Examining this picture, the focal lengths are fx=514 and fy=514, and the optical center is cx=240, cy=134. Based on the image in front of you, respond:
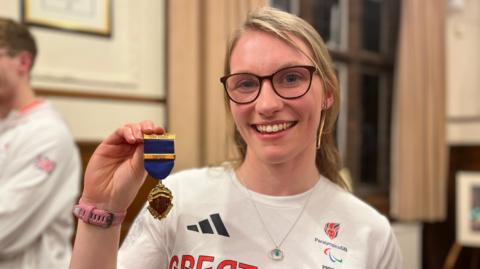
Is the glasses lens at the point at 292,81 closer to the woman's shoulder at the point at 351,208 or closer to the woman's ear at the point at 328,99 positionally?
the woman's ear at the point at 328,99

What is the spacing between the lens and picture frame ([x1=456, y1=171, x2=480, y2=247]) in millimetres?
4179

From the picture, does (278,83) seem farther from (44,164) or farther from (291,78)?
(44,164)

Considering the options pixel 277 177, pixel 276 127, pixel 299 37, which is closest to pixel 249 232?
pixel 277 177

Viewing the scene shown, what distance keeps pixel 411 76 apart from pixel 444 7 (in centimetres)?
76

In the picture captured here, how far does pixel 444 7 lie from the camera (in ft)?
15.6

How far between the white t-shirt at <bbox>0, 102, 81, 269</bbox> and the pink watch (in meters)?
0.99

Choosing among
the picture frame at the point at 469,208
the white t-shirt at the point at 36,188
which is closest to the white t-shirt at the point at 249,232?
the white t-shirt at the point at 36,188

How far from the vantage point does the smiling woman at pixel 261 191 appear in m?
1.09

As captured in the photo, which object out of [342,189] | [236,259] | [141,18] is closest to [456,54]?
[141,18]

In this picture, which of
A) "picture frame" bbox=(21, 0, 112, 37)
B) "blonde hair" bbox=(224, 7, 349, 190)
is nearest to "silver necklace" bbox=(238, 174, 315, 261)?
"blonde hair" bbox=(224, 7, 349, 190)

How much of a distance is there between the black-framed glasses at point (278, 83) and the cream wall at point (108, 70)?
1802 mm

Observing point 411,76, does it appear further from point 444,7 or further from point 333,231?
point 333,231

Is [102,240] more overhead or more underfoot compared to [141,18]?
more underfoot

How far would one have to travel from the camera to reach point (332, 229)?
50.5 inches
